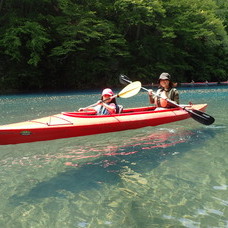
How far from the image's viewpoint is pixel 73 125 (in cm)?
429

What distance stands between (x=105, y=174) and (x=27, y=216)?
4.23 feet

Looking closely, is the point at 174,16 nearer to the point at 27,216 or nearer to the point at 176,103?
the point at 176,103

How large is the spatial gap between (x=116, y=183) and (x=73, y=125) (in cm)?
136

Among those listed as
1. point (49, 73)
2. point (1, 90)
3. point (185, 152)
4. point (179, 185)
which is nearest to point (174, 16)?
point (49, 73)

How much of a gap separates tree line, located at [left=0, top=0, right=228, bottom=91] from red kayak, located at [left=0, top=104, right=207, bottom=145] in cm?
1254

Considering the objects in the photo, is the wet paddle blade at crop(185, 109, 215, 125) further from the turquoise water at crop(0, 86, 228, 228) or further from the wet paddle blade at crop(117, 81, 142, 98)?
the wet paddle blade at crop(117, 81, 142, 98)

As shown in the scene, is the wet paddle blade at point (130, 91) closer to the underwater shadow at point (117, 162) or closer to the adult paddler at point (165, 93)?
the adult paddler at point (165, 93)

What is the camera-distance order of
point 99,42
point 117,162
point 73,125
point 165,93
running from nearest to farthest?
point 117,162 < point 73,125 < point 165,93 < point 99,42

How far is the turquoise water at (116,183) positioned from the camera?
253cm

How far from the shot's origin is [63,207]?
2748 mm

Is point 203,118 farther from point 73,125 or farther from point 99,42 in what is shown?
point 99,42

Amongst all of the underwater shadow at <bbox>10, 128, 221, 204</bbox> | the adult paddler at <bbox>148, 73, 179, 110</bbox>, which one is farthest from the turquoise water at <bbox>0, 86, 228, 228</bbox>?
the adult paddler at <bbox>148, 73, 179, 110</bbox>

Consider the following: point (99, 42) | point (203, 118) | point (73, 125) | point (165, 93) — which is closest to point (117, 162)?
point (73, 125)

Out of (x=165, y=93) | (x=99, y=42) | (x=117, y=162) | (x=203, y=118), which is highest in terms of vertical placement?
(x=99, y=42)
